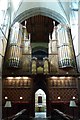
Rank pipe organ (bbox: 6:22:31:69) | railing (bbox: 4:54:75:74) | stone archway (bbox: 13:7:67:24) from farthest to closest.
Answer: stone archway (bbox: 13:7:67:24) < pipe organ (bbox: 6:22:31:69) < railing (bbox: 4:54:75:74)

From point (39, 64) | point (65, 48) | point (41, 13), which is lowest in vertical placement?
point (39, 64)

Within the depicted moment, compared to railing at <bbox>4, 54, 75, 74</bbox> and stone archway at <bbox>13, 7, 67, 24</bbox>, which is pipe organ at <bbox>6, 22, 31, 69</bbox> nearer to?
railing at <bbox>4, 54, 75, 74</bbox>

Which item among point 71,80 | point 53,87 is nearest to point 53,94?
point 53,87

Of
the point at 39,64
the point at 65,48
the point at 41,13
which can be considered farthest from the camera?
the point at 41,13

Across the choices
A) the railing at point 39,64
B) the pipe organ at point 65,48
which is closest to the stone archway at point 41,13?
the pipe organ at point 65,48

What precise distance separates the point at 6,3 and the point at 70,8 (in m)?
4.71

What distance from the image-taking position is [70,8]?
18.6 m

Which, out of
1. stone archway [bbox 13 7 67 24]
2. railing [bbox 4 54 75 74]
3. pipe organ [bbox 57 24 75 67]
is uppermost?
stone archway [bbox 13 7 67 24]

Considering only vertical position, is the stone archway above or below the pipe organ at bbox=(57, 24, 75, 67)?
above

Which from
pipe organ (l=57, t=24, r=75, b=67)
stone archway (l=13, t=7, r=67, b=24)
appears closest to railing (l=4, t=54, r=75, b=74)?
pipe organ (l=57, t=24, r=75, b=67)

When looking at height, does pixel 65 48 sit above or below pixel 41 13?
below

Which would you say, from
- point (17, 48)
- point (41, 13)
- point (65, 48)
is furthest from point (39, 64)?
point (41, 13)

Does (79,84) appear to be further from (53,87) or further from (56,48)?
(56,48)

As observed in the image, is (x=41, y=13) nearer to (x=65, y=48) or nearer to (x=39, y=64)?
(x=65, y=48)
